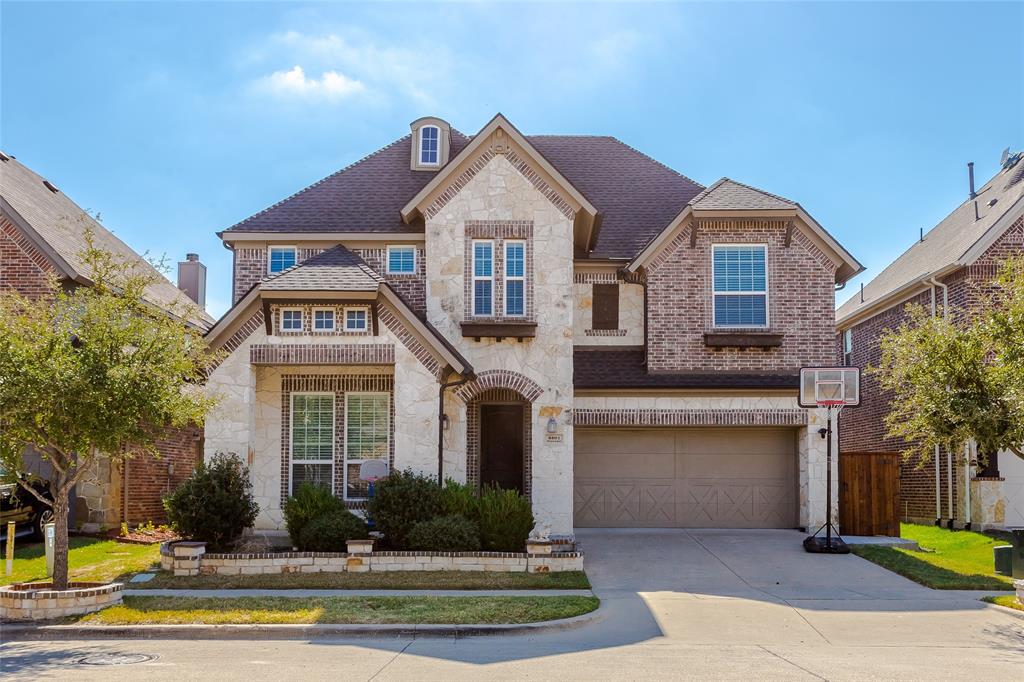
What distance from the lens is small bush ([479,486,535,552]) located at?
1633 centimetres

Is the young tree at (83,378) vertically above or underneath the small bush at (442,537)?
above

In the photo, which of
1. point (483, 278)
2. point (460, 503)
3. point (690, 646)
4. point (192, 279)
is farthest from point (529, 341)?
point (192, 279)

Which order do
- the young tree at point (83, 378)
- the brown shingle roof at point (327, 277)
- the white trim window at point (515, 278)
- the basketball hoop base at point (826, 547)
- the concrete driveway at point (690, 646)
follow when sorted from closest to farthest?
the concrete driveway at point (690, 646) → the young tree at point (83, 378) → the brown shingle roof at point (327, 277) → the basketball hoop base at point (826, 547) → the white trim window at point (515, 278)

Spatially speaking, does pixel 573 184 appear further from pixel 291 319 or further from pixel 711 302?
pixel 291 319

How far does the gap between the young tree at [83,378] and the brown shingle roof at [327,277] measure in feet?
12.8

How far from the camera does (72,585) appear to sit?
1298 centimetres

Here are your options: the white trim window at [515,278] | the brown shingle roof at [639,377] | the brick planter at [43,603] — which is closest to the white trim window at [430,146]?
the white trim window at [515,278]

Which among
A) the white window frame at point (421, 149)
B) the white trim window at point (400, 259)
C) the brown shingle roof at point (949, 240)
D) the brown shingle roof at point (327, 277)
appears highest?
the white window frame at point (421, 149)

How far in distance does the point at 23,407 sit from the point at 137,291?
7.22 ft

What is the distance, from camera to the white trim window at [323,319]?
1789 cm

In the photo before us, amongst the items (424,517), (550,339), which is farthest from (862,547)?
(424,517)

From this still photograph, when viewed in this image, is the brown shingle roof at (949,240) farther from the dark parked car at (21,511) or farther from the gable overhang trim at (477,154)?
the dark parked car at (21,511)

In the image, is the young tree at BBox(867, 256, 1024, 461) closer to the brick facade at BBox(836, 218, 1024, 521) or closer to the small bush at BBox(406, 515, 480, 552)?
the brick facade at BBox(836, 218, 1024, 521)

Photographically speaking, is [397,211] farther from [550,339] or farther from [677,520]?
[677,520]
